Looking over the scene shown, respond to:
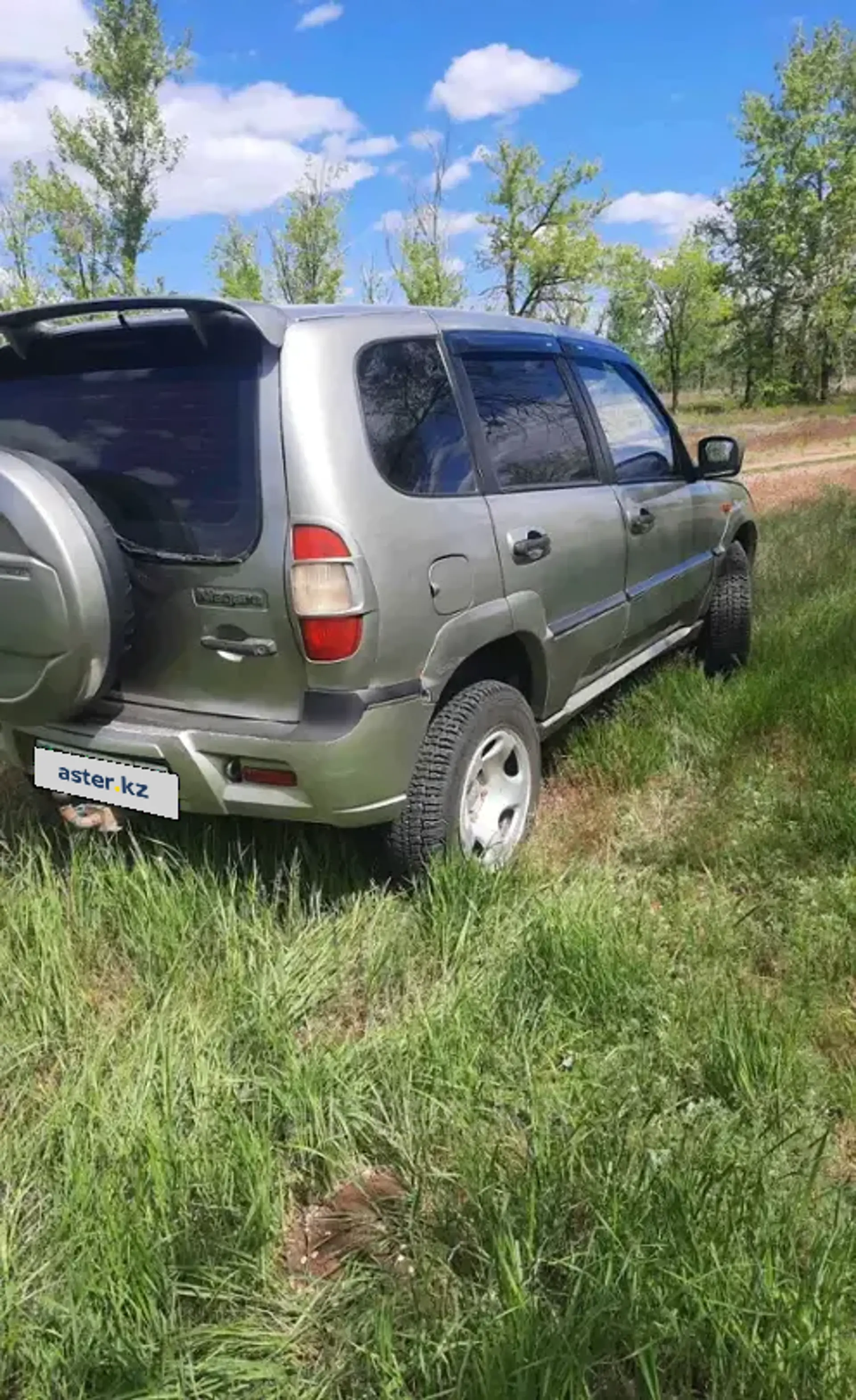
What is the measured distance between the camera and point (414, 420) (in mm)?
2801

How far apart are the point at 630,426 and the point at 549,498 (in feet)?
3.66

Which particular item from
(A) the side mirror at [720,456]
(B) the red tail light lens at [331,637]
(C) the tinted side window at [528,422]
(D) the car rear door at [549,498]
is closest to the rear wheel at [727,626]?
(A) the side mirror at [720,456]

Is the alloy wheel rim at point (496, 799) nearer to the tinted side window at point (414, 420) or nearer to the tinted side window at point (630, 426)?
the tinted side window at point (414, 420)

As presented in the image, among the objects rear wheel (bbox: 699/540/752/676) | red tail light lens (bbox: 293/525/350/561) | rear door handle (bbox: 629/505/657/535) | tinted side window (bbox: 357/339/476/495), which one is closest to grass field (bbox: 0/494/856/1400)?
red tail light lens (bbox: 293/525/350/561)

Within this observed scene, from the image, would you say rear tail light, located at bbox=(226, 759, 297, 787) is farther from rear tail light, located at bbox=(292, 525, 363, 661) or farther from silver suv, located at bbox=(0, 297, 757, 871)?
rear tail light, located at bbox=(292, 525, 363, 661)

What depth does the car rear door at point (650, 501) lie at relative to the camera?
13.1 feet

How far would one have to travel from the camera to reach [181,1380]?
4.81 ft

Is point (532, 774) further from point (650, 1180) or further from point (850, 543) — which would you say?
point (850, 543)

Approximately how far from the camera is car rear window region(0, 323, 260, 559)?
2506 mm

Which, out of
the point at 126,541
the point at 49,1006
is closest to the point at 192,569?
the point at 126,541

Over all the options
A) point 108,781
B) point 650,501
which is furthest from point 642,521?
point 108,781

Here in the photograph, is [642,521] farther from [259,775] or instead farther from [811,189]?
[811,189]

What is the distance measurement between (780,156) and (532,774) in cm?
4991

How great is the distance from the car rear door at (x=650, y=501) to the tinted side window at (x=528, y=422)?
0.80ft
